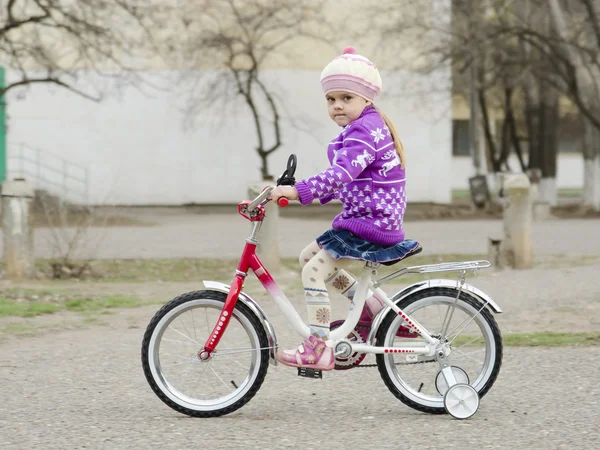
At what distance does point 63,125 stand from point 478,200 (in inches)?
406

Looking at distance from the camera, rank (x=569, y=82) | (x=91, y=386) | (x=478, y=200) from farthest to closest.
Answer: (x=478, y=200), (x=569, y=82), (x=91, y=386)

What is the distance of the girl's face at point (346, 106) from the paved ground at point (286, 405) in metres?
1.42

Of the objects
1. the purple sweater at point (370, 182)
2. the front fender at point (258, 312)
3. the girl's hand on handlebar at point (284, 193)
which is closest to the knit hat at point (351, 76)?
the purple sweater at point (370, 182)

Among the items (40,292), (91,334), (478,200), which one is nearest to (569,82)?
(478,200)

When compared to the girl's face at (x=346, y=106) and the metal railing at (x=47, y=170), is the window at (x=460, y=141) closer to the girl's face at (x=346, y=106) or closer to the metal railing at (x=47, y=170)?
the metal railing at (x=47, y=170)

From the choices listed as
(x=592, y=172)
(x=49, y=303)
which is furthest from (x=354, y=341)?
(x=592, y=172)

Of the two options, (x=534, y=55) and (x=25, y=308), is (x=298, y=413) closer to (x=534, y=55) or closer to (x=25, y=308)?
(x=25, y=308)

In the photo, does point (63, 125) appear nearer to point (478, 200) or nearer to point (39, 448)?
point (478, 200)

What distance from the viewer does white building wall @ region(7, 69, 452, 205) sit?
25.4 meters

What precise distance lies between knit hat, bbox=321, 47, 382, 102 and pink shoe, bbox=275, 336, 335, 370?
46.2 inches

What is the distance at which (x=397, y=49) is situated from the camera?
87.0 feet

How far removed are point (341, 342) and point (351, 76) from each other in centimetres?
125

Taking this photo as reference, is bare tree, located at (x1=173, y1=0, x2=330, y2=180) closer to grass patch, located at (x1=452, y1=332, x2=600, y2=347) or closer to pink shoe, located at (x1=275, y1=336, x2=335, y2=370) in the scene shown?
grass patch, located at (x1=452, y1=332, x2=600, y2=347)

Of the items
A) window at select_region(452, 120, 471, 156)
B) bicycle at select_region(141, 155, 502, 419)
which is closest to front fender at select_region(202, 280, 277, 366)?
bicycle at select_region(141, 155, 502, 419)
